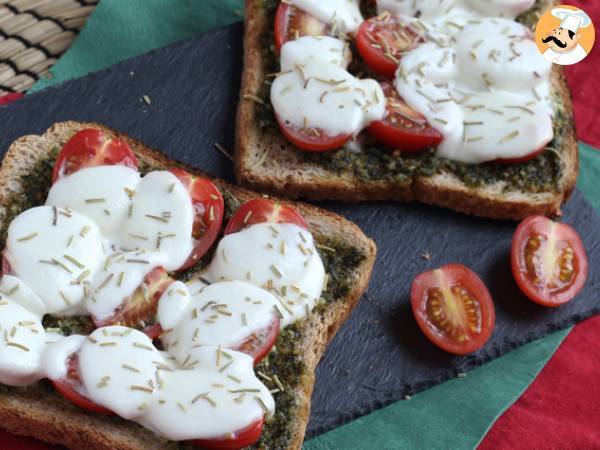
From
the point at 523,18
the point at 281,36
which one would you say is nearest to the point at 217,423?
the point at 281,36

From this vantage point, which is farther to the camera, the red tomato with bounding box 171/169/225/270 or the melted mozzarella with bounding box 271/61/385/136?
Result: the melted mozzarella with bounding box 271/61/385/136

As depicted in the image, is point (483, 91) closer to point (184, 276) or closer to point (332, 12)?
point (332, 12)

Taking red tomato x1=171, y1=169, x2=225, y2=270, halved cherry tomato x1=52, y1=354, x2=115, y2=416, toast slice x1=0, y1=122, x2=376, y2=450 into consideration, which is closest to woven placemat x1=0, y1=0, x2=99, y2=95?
toast slice x1=0, y1=122, x2=376, y2=450

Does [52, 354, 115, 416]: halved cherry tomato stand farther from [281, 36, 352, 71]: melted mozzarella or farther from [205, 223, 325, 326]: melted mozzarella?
[281, 36, 352, 71]: melted mozzarella

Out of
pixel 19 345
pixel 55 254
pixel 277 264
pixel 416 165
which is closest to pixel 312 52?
pixel 416 165

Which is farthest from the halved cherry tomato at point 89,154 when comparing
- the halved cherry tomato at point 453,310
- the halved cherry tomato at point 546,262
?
the halved cherry tomato at point 546,262

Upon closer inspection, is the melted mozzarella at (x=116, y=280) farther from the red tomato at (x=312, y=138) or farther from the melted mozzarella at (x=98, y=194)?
the red tomato at (x=312, y=138)
